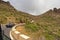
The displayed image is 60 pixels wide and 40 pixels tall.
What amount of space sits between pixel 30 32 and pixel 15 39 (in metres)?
1.33

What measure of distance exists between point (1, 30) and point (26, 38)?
36.9ft

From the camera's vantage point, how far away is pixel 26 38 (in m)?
15.3

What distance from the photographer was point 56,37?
46.6ft

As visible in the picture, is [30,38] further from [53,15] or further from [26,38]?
[53,15]

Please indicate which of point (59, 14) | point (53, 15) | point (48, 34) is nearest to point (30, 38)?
point (48, 34)

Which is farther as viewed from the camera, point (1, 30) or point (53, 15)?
point (53, 15)

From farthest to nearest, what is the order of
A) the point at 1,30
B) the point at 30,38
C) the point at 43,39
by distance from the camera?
the point at 1,30
the point at 30,38
the point at 43,39

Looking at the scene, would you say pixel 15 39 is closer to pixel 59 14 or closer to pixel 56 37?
pixel 56 37

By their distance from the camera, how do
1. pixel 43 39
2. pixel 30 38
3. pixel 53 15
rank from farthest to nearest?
pixel 53 15 < pixel 30 38 < pixel 43 39

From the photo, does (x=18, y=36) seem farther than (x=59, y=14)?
No

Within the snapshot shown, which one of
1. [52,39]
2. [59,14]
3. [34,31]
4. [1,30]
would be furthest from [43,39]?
[59,14]

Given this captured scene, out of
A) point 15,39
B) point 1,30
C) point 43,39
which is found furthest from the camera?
point 1,30

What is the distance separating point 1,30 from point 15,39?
9278mm

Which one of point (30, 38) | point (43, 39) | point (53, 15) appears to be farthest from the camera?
point (53, 15)
